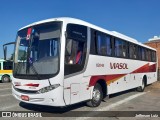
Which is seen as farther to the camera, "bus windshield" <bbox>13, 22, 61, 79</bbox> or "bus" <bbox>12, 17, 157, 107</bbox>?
"bus windshield" <bbox>13, 22, 61, 79</bbox>

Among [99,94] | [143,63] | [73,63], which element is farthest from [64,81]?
[143,63]

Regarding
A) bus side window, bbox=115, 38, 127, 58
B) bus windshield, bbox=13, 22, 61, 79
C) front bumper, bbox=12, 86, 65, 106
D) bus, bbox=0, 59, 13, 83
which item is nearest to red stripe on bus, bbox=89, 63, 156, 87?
bus side window, bbox=115, 38, 127, 58

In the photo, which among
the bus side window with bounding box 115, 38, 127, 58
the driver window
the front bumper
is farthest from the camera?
the bus side window with bounding box 115, 38, 127, 58

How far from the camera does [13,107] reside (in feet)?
29.7

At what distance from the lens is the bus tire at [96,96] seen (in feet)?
30.5

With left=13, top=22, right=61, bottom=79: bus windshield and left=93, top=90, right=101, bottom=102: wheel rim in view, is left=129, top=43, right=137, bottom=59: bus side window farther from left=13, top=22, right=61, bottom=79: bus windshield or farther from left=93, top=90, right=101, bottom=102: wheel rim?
left=13, top=22, right=61, bottom=79: bus windshield

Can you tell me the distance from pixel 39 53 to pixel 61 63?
0.98 meters

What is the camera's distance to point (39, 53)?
25.7 ft

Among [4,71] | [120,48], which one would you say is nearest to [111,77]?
[120,48]

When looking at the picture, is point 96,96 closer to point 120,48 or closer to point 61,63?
point 61,63

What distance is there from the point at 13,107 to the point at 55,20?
382 cm

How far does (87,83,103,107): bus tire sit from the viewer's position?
929 centimetres

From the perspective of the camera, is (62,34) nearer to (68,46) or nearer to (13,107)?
(68,46)

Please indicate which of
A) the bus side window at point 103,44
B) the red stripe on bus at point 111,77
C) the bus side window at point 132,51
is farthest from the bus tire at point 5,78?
the bus side window at point 103,44
